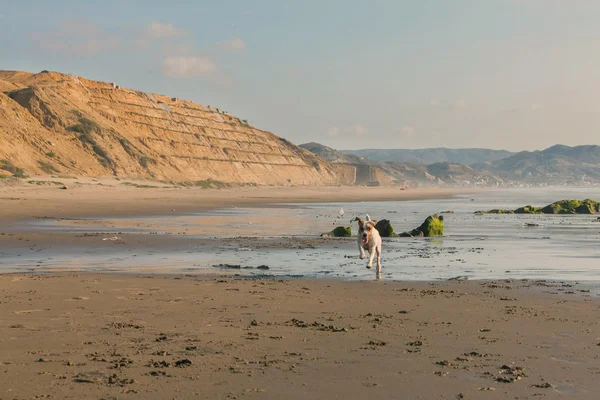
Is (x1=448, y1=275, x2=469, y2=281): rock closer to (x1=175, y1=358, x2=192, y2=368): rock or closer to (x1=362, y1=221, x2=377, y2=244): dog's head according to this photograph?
(x1=362, y1=221, x2=377, y2=244): dog's head

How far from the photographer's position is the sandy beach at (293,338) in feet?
21.9

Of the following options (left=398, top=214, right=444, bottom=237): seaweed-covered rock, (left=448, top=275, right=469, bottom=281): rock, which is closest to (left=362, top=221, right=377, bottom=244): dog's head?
(left=448, top=275, right=469, bottom=281): rock

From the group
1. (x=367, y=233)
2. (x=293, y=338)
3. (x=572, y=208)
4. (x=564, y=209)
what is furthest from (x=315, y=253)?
(x=572, y=208)

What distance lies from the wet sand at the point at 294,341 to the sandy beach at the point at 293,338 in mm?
23

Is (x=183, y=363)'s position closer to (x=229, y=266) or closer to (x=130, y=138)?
(x=229, y=266)

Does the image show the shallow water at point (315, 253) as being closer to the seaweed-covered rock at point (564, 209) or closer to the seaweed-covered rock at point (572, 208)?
the seaweed-covered rock at point (564, 209)

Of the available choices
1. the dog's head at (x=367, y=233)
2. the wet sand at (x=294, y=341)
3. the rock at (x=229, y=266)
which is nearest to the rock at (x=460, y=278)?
the wet sand at (x=294, y=341)

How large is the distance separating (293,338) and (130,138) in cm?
10440

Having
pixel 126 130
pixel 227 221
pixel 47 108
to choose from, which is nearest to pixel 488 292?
pixel 227 221

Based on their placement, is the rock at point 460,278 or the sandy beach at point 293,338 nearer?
the sandy beach at point 293,338

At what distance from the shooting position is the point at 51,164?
76.6 meters

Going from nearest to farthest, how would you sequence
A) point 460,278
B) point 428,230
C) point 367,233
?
point 460,278, point 367,233, point 428,230

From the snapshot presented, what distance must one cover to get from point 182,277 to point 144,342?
6420 millimetres

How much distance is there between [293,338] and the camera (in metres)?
8.79
